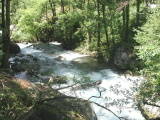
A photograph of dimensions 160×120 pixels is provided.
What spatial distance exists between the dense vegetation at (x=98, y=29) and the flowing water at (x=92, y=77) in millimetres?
923

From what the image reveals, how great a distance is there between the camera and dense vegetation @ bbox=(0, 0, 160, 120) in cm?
1630

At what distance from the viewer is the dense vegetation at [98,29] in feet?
53.5

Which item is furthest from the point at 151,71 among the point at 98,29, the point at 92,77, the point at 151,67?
the point at 98,29

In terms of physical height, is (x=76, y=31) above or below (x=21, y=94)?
below

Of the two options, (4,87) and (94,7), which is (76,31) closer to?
(94,7)

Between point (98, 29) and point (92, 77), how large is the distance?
788 cm

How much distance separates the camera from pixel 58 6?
4369 cm

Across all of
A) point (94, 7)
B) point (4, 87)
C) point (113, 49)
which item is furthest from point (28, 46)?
point (4, 87)

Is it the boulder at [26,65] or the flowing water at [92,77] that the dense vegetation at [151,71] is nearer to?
the flowing water at [92,77]

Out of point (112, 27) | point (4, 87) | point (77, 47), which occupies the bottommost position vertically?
point (77, 47)

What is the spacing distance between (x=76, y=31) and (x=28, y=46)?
533 cm

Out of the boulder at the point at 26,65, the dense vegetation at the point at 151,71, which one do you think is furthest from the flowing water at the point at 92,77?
the dense vegetation at the point at 151,71

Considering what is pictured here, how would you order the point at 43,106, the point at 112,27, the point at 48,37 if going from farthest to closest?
the point at 48,37 < the point at 112,27 < the point at 43,106

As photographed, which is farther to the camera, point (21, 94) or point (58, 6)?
point (58, 6)
